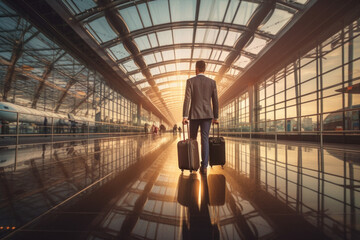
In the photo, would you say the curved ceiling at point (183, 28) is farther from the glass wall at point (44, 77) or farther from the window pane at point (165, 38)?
the glass wall at point (44, 77)

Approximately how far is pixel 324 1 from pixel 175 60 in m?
10.4

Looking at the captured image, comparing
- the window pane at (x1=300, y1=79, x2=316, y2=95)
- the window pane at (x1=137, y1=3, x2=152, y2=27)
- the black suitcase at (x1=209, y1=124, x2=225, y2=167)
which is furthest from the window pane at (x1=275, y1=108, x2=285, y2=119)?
the black suitcase at (x1=209, y1=124, x2=225, y2=167)

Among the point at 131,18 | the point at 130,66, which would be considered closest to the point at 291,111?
the point at 131,18

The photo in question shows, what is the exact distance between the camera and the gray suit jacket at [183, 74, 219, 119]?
2807 millimetres

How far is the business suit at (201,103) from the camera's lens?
2.80m

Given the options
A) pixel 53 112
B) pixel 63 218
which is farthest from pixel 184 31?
pixel 53 112

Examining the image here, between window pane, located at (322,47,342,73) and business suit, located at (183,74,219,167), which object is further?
window pane, located at (322,47,342,73)

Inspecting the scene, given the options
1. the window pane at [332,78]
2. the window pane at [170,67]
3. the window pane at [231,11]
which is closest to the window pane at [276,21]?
the window pane at [231,11]

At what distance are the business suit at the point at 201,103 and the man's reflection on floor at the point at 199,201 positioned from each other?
0.68m

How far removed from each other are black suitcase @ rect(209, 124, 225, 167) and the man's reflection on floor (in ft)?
1.61

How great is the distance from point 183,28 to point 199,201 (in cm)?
1163

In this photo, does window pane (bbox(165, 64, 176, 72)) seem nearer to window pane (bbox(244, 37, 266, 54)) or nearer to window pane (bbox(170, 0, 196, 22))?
window pane (bbox(170, 0, 196, 22))

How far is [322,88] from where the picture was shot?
10.1 meters

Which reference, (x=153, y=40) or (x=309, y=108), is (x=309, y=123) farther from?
(x=153, y=40)
